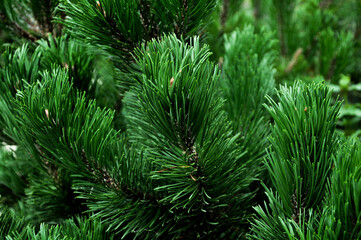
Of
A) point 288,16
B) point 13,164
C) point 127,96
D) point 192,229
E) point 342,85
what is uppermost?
point 288,16

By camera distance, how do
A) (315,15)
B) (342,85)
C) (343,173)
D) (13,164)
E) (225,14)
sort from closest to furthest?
1. (343,173)
2. (13,164)
3. (342,85)
4. (225,14)
5. (315,15)

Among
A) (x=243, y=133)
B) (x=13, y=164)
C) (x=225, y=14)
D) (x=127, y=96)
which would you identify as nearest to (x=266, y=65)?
(x=243, y=133)

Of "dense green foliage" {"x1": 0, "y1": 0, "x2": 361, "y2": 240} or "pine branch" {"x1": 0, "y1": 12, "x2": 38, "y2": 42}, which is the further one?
"pine branch" {"x1": 0, "y1": 12, "x2": 38, "y2": 42}

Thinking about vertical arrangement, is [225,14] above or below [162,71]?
above

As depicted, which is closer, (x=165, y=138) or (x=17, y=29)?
(x=165, y=138)

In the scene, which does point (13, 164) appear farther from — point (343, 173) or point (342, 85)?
point (342, 85)

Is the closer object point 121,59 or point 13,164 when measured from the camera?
point 121,59

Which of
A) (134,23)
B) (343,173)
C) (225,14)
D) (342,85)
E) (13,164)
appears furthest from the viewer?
(225,14)

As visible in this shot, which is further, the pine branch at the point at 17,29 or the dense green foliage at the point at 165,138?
the pine branch at the point at 17,29
